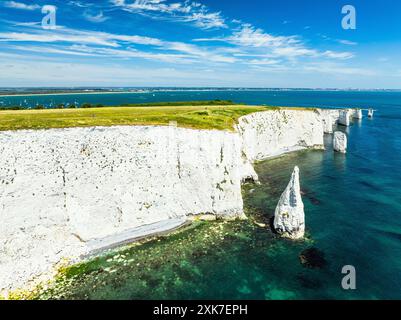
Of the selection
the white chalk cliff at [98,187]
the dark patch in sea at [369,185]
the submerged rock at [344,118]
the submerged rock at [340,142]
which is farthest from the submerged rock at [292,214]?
the submerged rock at [344,118]

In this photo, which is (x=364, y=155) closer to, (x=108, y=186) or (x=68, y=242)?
(x=108, y=186)

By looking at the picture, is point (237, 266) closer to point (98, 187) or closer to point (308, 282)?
point (308, 282)

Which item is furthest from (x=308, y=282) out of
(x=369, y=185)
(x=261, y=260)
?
(x=369, y=185)

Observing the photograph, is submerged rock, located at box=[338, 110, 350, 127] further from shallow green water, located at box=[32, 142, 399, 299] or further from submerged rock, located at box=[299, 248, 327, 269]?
submerged rock, located at box=[299, 248, 327, 269]

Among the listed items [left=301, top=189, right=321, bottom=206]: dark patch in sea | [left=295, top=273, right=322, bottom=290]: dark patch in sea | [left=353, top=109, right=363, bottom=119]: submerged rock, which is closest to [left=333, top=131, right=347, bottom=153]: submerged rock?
[left=301, top=189, right=321, bottom=206]: dark patch in sea

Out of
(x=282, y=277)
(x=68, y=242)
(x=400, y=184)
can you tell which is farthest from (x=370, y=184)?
(x=68, y=242)

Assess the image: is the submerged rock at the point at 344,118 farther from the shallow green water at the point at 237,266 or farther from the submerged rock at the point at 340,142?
the shallow green water at the point at 237,266
